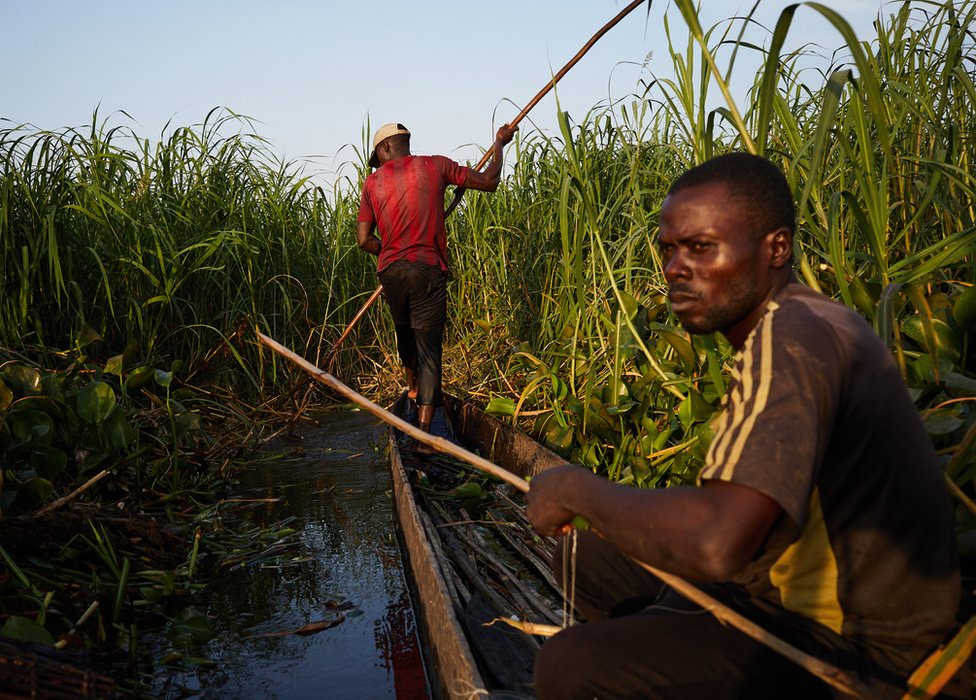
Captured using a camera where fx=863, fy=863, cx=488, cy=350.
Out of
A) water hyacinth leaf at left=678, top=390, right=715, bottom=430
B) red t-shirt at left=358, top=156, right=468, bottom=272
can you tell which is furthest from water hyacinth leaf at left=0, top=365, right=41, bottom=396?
water hyacinth leaf at left=678, top=390, right=715, bottom=430

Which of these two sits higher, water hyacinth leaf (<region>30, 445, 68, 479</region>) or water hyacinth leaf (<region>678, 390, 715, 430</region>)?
water hyacinth leaf (<region>678, 390, 715, 430</region>)

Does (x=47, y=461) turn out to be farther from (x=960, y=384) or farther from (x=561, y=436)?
(x=960, y=384)

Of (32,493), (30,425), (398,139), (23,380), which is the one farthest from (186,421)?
(398,139)

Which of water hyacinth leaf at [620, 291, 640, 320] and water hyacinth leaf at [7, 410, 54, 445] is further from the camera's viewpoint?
water hyacinth leaf at [620, 291, 640, 320]

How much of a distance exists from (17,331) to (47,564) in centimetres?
225

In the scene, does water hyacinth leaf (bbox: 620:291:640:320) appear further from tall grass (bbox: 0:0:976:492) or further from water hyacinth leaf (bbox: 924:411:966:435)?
water hyacinth leaf (bbox: 924:411:966:435)

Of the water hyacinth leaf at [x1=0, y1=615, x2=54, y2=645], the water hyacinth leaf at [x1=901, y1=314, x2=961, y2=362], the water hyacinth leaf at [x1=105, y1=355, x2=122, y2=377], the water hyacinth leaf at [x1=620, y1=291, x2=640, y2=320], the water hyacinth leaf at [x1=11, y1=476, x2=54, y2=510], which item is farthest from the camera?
the water hyacinth leaf at [x1=105, y1=355, x2=122, y2=377]

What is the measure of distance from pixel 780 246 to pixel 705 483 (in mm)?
445

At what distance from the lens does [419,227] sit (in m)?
5.35

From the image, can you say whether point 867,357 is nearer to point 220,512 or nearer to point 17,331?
point 220,512

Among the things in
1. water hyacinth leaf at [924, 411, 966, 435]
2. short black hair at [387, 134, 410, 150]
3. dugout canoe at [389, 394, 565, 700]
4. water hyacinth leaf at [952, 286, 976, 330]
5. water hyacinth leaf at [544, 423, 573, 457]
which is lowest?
dugout canoe at [389, 394, 565, 700]

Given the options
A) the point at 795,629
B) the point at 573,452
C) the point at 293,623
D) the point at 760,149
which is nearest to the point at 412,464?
the point at 573,452

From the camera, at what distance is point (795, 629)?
1379 mm

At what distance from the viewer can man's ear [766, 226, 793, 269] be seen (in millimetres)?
1414
